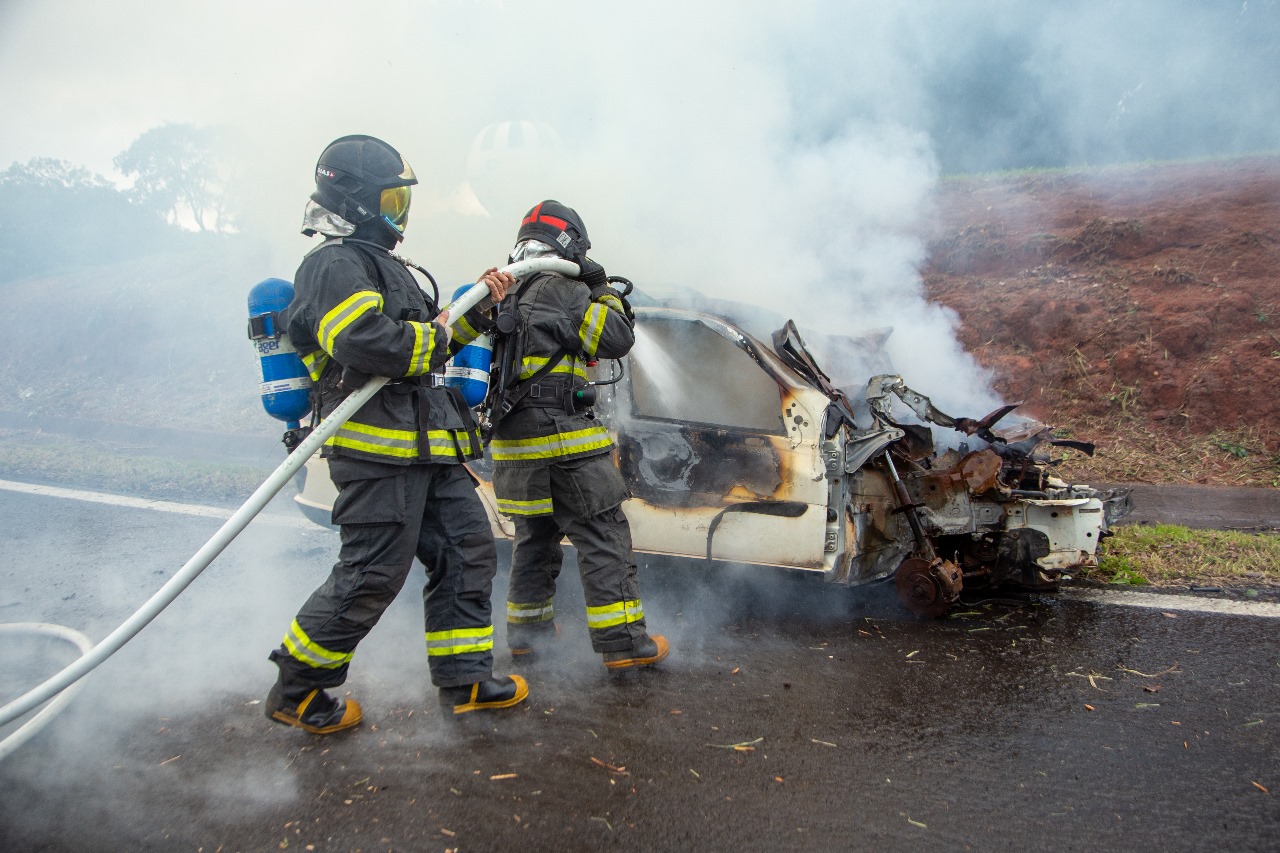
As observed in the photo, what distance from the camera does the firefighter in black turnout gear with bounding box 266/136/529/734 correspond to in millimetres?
2768

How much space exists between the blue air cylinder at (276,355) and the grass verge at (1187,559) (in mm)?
3867

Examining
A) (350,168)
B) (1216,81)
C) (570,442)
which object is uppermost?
(1216,81)

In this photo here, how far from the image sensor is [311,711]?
2883 millimetres

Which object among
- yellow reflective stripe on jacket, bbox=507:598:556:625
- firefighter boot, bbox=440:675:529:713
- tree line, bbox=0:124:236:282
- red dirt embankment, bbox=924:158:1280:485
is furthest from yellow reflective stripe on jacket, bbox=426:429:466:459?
tree line, bbox=0:124:236:282

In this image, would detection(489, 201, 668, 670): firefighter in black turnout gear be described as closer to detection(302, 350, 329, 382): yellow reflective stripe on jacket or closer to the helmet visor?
the helmet visor

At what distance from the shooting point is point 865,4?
9328mm

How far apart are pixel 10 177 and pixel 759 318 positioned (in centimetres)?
2006

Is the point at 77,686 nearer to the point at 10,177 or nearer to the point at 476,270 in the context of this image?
the point at 476,270

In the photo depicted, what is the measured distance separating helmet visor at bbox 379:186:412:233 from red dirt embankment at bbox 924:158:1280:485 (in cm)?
602

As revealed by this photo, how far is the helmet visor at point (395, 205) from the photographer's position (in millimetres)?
2951

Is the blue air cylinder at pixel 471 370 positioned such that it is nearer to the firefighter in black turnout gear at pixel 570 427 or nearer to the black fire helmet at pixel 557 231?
the firefighter in black turnout gear at pixel 570 427

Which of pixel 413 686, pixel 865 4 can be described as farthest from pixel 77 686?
pixel 865 4

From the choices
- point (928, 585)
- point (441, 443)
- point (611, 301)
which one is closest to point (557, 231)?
point (611, 301)

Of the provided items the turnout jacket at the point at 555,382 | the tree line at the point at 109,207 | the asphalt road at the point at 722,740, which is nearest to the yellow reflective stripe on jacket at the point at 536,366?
the turnout jacket at the point at 555,382
